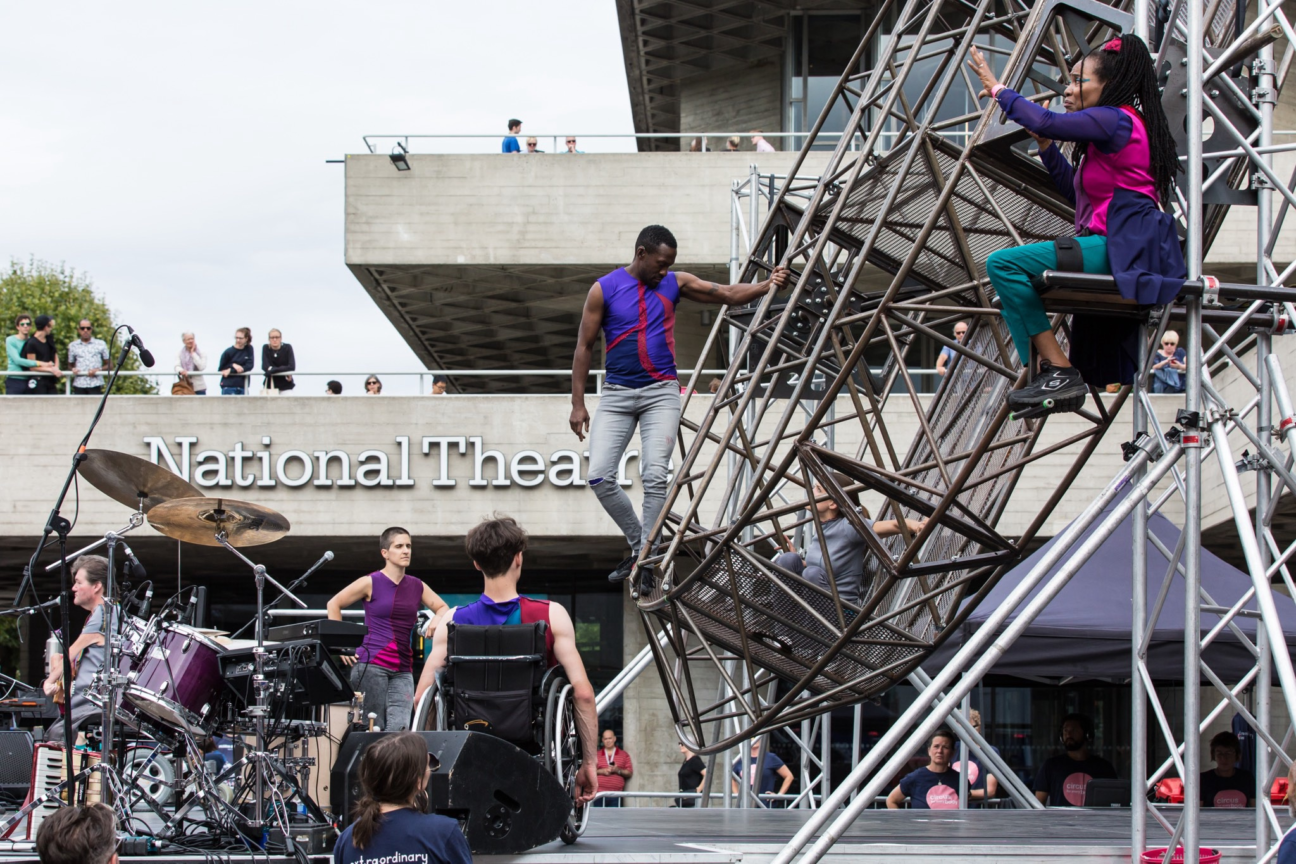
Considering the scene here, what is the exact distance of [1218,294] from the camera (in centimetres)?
589

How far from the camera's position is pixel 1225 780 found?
34.6 feet

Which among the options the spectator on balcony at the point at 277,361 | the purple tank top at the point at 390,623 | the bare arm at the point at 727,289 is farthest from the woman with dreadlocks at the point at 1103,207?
the spectator on balcony at the point at 277,361

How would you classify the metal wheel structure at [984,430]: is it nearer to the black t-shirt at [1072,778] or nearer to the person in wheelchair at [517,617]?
the person in wheelchair at [517,617]

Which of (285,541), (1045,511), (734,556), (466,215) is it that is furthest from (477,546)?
(466,215)

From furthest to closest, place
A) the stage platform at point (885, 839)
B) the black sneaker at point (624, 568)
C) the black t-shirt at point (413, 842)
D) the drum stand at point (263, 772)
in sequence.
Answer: the black sneaker at point (624, 568)
the drum stand at point (263, 772)
the stage platform at point (885, 839)
the black t-shirt at point (413, 842)

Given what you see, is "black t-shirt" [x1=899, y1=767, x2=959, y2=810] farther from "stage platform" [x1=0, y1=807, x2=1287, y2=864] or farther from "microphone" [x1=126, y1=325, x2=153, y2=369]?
"microphone" [x1=126, y1=325, x2=153, y2=369]

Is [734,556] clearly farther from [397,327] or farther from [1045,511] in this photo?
[397,327]

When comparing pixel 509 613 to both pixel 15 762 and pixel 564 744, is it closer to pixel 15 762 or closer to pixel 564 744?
pixel 564 744

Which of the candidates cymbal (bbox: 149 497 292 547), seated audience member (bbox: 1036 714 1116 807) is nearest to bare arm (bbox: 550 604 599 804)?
cymbal (bbox: 149 497 292 547)

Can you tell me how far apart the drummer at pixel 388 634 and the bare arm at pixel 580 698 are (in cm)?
360

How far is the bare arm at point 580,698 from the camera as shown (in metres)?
6.01

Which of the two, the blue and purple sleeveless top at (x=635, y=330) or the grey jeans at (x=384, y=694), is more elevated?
the blue and purple sleeveless top at (x=635, y=330)

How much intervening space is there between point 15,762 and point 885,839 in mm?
5791

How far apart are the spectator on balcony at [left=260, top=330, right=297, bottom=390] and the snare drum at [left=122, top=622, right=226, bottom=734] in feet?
39.7
